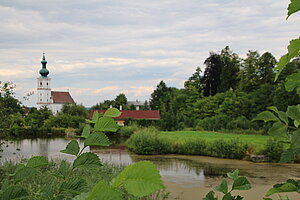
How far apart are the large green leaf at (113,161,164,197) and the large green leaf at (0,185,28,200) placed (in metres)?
0.17

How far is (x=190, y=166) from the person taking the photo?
33.2 ft

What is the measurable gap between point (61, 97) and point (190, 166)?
45772 mm

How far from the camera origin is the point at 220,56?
110 ft

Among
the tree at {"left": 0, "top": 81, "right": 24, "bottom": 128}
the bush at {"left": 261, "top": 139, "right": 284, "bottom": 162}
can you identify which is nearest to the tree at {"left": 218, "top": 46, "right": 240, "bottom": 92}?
the bush at {"left": 261, "top": 139, "right": 284, "bottom": 162}

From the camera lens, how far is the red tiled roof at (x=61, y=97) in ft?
171

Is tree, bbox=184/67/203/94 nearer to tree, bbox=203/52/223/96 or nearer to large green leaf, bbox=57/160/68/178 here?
tree, bbox=203/52/223/96

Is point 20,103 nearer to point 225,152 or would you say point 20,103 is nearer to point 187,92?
point 225,152

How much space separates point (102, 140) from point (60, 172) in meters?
0.10

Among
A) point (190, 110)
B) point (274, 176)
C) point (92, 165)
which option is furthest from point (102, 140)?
point (190, 110)

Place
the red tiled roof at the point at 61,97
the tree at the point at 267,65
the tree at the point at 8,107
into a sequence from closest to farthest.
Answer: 1. the tree at the point at 8,107
2. the tree at the point at 267,65
3. the red tiled roof at the point at 61,97

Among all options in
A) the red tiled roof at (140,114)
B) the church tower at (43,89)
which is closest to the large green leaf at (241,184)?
the red tiled roof at (140,114)

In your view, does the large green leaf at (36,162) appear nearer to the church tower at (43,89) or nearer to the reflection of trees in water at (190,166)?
the reflection of trees in water at (190,166)

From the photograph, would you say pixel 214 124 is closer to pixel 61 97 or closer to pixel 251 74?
pixel 251 74

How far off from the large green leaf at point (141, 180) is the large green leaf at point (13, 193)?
0.17 meters
